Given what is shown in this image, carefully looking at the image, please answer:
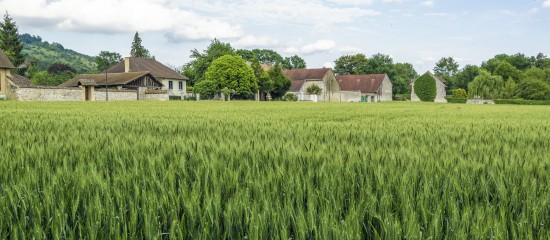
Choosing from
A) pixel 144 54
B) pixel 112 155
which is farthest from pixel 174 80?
pixel 112 155

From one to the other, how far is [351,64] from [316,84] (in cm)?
2947

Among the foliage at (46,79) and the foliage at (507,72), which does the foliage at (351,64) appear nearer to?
the foliage at (507,72)

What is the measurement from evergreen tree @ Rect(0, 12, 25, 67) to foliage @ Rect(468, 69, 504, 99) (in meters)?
74.9

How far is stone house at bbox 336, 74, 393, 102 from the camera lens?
293 ft

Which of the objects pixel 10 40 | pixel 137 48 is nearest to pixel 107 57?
pixel 137 48

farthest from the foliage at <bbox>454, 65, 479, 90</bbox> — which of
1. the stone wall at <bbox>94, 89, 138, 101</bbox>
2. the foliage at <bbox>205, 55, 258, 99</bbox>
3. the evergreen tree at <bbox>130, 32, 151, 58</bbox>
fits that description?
the stone wall at <bbox>94, 89, 138, 101</bbox>

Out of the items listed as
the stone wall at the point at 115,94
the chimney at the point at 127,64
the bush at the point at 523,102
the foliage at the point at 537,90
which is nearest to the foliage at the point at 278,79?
the stone wall at the point at 115,94

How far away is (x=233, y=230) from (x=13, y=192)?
3.52 feet

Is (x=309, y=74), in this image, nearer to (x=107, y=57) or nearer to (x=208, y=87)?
(x=208, y=87)

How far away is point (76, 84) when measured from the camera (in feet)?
206

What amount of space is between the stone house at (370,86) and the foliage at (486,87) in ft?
66.4

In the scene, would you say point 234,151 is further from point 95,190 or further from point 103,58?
point 103,58

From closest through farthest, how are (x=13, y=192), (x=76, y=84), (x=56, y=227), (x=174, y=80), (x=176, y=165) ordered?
(x=56, y=227)
(x=13, y=192)
(x=176, y=165)
(x=76, y=84)
(x=174, y=80)

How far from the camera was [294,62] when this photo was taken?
108 metres
